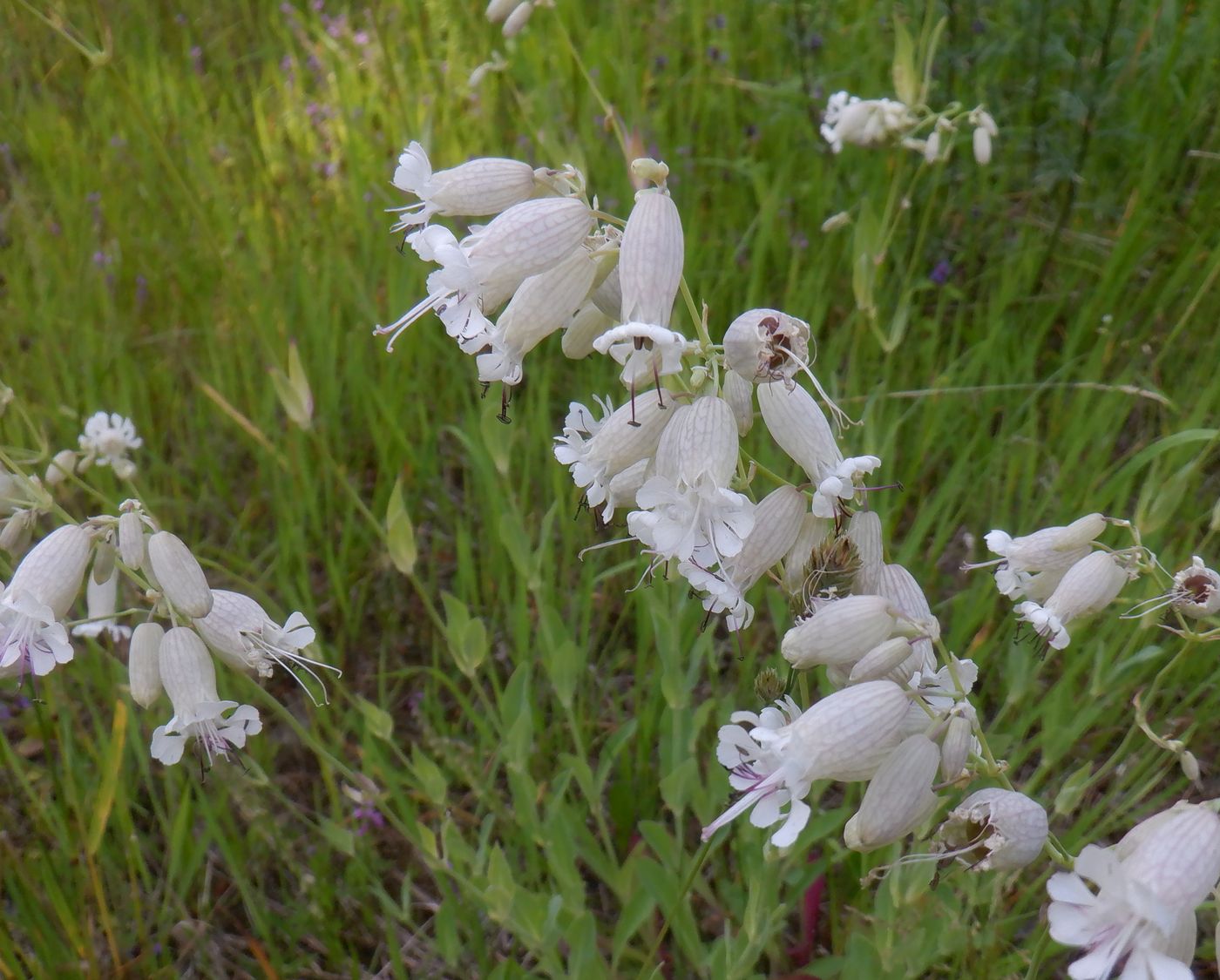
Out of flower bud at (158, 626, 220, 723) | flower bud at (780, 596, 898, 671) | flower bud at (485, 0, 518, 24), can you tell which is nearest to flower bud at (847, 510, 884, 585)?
flower bud at (780, 596, 898, 671)

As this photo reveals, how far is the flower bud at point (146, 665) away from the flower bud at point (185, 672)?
0.7 inches

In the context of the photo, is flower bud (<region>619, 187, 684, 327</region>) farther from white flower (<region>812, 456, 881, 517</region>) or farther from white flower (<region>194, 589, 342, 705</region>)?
→ white flower (<region>194, 589, 342, 705</region>)

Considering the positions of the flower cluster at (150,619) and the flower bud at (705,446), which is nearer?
the flower bud at (705,446)

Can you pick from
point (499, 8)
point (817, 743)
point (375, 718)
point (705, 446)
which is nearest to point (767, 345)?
point (705, 446)

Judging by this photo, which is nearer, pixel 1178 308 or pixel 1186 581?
pixel 1186 581

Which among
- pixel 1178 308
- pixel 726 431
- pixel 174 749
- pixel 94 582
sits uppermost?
pixel 726 431

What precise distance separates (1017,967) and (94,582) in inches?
55.0

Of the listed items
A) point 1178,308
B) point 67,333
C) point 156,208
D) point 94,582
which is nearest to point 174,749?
point 94,582

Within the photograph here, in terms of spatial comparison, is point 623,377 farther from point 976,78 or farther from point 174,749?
point 976,78

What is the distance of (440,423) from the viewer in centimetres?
258

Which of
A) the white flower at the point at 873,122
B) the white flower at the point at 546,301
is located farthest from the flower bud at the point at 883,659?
the white flower at the point at 873,122

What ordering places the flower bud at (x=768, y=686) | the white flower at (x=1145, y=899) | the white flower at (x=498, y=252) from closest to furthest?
the white flower at (x=1145, y=899) < the white flower at (x=498, y=252) < the flower bud at (x=768, y=686)

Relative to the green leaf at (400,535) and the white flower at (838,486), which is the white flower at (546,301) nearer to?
the white flower at (838,486)

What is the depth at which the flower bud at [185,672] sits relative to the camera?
132cm
